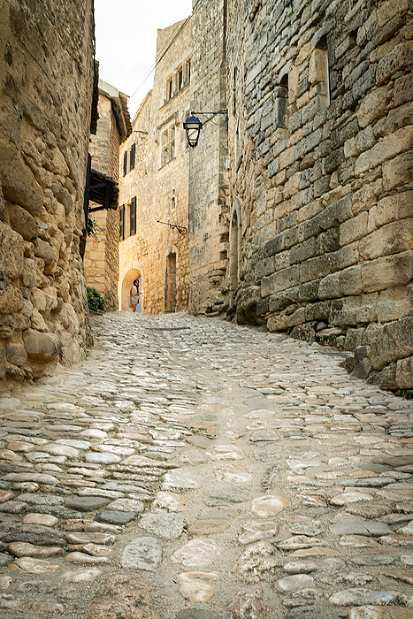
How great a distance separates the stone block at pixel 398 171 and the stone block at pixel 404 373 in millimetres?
1601

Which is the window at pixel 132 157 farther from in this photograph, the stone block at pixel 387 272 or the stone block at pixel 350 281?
the stone block at pixel 387 272

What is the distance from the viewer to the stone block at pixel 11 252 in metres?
3.16

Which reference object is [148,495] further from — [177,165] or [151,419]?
[177,165]

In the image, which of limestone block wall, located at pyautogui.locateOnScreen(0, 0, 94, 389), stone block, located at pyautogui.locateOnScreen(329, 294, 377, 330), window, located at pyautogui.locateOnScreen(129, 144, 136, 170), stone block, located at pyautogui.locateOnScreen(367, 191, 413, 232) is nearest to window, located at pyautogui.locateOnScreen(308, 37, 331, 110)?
stone block, located at pyautogui.locateOnScreen(367, 191, 413, 232)

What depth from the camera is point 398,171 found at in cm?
437

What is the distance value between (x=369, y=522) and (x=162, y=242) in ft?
56.9

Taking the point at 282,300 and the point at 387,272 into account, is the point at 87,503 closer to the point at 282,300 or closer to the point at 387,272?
the point at 387,272

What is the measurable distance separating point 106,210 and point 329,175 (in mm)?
9434

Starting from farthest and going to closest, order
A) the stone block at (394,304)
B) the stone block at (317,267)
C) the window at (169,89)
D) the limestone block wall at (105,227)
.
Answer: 1. the window at (169,89)
2. the limestone block wall at (105,227)
3. the stone block at (317,267)
4. the stone block at (394,304)

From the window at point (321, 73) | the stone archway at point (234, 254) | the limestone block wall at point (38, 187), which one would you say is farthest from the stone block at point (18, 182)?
the stone archway at point (234, 254)

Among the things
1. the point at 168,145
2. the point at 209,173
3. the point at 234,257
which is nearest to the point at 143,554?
the point at 234,257

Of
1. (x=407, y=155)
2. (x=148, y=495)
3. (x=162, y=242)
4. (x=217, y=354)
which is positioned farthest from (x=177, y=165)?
(x=148, y=495)

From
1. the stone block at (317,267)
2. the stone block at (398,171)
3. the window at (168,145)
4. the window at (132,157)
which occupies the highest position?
the window at (132,157)

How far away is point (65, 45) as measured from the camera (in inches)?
184
